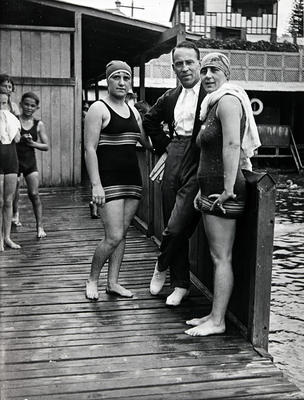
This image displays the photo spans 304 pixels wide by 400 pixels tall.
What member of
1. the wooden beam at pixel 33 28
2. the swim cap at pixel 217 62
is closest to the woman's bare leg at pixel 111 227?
the swim cap at pixel 217 62

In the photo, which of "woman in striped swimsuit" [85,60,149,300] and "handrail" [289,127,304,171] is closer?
"woman in striped swimsuit" [85,60,149,300]

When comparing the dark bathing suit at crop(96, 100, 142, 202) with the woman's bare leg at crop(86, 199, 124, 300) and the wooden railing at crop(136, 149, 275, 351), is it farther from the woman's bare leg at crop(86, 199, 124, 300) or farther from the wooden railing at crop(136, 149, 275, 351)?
A: the wooden railing at crop(136, 149, 275, 351)

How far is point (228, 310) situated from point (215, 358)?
0.84m

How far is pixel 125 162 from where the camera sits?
15.5 feet

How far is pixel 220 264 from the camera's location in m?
4.06

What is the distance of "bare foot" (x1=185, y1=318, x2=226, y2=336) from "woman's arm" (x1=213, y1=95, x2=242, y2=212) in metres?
0.99

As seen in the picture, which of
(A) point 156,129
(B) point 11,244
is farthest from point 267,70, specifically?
(A) point 156,129

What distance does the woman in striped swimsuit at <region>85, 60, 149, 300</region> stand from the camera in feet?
15.0

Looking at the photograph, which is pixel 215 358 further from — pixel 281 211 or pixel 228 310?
pixel 281 211

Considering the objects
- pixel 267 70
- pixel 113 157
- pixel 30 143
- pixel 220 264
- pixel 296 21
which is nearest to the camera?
pixel 220 264

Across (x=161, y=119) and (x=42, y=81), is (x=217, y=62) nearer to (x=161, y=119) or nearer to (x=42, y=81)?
(x=161, y=119)

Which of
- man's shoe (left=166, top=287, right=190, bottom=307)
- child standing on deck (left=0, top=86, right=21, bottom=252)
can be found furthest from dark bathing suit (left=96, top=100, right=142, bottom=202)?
child standing on deck (left=0, top=86, right=21, bottom=252)

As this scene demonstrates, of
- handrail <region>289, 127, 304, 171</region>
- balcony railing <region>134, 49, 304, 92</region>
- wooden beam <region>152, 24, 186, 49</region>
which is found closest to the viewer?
wooden beam <region>152, 24, 186, 49</region>

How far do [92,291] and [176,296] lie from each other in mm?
691
